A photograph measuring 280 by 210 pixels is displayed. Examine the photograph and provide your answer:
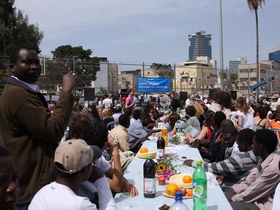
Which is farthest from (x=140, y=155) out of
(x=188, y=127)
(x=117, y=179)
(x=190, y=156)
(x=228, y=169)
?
(x=188, y=127)

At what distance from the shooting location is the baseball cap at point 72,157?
76.2 inches

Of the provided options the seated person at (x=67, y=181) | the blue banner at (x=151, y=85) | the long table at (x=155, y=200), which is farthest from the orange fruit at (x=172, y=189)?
the blue banner at (x=151, y=85)

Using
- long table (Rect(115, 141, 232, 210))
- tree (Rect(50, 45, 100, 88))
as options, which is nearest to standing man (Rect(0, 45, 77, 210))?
long table (Rect(115, 141, 232, 210))

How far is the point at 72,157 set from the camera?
194cm

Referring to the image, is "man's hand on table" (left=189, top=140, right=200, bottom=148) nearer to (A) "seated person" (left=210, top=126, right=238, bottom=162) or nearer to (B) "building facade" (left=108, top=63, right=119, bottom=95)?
(A) "seated person" (left=210, top=126, right=238, bottom=162)

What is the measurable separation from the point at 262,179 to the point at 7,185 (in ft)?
8.73

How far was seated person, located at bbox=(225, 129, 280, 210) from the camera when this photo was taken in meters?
3.25

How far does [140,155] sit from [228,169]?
149 cm

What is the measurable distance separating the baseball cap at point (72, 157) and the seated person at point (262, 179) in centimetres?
205

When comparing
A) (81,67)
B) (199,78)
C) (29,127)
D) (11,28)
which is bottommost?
(29,127)

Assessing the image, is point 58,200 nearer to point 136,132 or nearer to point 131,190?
point 131,190

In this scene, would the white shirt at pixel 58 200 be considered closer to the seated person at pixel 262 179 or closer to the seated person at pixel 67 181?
the seated person at pixel 67 181

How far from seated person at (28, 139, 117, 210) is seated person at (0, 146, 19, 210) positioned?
52 centimetres

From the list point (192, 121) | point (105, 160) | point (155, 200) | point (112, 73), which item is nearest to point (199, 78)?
point (112, 73)
